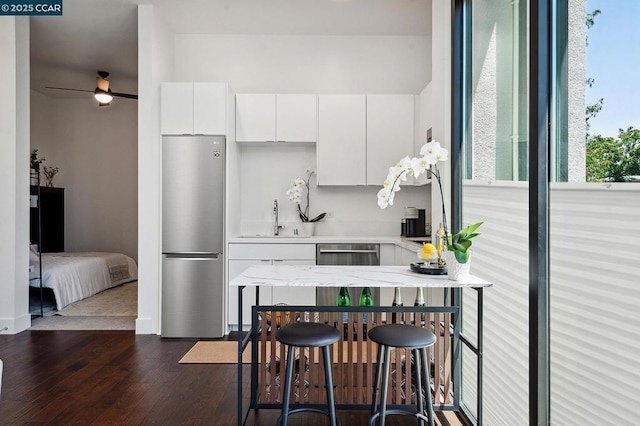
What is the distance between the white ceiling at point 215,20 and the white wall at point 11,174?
0.49 metres

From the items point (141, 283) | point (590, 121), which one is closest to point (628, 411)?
point (590, 121)

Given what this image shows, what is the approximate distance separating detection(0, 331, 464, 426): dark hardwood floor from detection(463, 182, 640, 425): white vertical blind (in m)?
0.71

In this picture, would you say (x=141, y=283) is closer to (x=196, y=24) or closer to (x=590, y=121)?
(x=196, y=24)

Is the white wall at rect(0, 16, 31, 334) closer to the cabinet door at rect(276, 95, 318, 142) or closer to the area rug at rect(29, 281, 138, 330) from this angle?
the area rug at rect(29, 281, 138, 330)

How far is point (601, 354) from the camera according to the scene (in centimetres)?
144

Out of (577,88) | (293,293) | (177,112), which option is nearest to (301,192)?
(293,293)

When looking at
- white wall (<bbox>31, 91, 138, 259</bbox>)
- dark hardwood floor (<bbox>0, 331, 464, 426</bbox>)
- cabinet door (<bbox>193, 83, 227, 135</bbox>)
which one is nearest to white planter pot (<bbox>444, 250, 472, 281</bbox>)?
dark hardwood floor (<bbox>0, 331, 464, 426</bbox>)

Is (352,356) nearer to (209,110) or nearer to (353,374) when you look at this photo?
(353,374)

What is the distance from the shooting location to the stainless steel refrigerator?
427 cm

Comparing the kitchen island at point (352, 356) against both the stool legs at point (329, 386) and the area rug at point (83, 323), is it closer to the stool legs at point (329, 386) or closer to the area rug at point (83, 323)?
the stool legs at point (329, 386)

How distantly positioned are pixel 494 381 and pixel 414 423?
543 mm

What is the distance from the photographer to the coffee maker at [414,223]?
4691 mm

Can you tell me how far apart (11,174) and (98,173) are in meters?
3.64

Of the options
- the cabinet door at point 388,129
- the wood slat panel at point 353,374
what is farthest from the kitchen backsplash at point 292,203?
the wood slat panel at point 353,374
